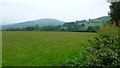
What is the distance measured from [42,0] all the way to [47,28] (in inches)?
893

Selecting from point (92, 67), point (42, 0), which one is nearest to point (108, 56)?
point (92, 67)

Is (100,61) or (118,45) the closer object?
(100,61)

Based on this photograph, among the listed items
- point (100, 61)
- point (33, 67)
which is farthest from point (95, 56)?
point (33, 67)

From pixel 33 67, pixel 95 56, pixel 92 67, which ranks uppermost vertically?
pixel 95 56

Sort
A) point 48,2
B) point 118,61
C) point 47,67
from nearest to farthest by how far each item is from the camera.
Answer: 1. point 118,61
2. point 47,67
3. point 48,2

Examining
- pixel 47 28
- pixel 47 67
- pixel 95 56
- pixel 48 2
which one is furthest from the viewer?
pixel 47 28

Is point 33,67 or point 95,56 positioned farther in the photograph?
point 33,67

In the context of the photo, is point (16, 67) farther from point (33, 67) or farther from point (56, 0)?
point (56, 0)

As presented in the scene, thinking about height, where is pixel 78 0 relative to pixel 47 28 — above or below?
above

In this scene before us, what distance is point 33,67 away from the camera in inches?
179

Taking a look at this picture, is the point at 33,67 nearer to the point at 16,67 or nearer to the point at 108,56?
the point at 16,67

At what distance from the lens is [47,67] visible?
4.44 metres

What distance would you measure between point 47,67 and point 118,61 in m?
2.30

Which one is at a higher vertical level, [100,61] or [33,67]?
[100,61]
